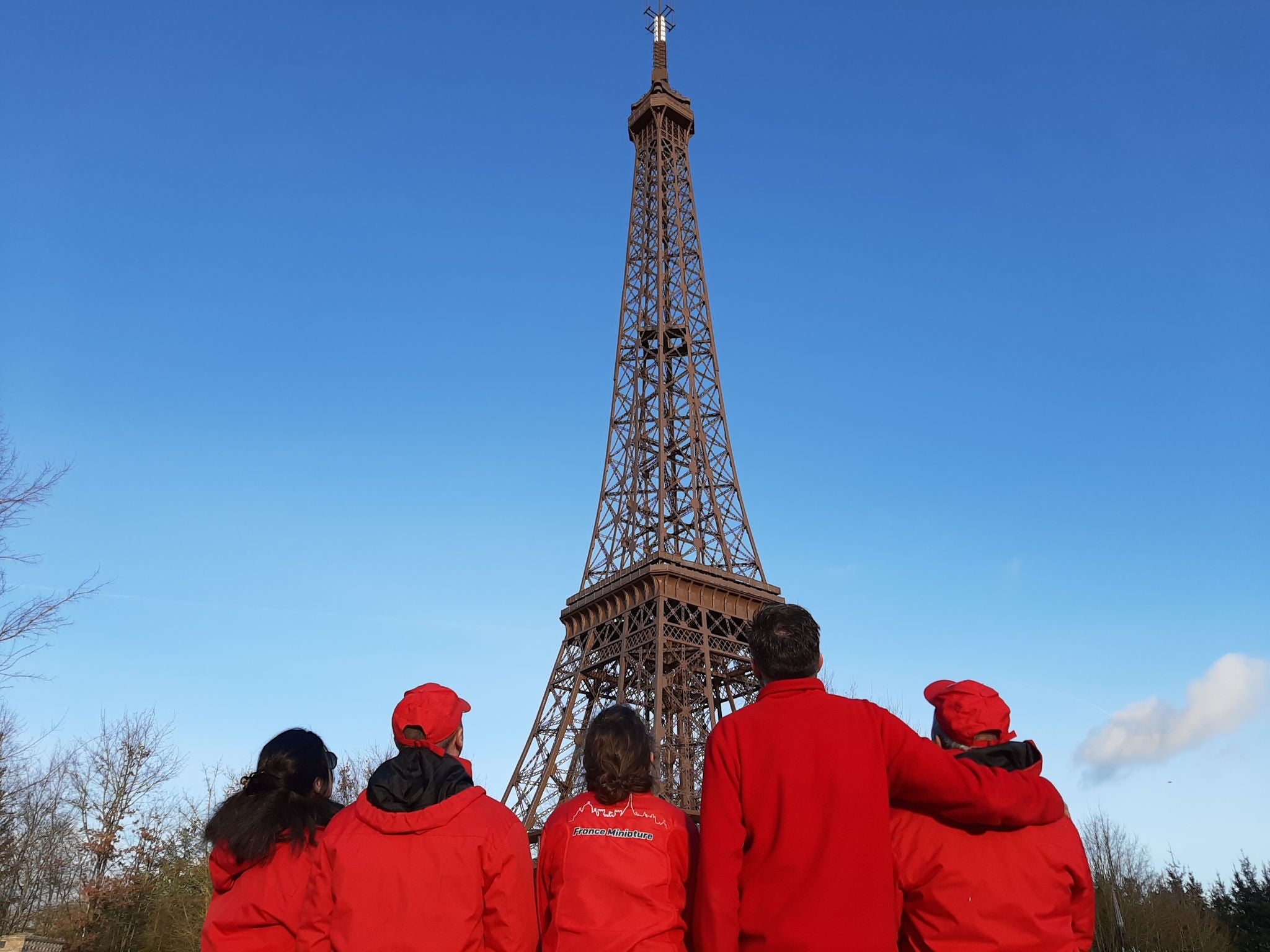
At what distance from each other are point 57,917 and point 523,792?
13.8 m

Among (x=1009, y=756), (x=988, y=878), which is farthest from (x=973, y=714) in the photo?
(x=988, y=878)

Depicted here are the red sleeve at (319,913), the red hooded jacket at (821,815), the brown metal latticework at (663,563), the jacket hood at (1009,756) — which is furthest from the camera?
the brown metal latticework at (663,563)

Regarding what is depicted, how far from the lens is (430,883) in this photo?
3951 millimetres

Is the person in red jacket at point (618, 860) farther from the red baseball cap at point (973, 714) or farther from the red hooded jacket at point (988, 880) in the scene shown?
the red baseball cap at point (973, 714)

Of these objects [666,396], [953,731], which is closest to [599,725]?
[953,731]

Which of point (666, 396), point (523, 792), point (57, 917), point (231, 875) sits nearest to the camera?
point (231, 875)

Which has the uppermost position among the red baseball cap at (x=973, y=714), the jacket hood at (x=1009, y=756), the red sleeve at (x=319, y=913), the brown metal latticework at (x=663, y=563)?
the brown metal latticework at (x=663, y=563)

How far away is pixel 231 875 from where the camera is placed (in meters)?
4.48

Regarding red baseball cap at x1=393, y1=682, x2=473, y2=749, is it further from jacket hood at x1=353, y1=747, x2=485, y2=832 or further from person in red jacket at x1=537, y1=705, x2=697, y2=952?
person in red jacket at x1=537, y1=705, x2=697, y2=952

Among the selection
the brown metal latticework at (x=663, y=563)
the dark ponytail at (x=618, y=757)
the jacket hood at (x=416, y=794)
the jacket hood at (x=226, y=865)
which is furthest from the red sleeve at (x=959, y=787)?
the brown metal latticework at (x=663, y=563)

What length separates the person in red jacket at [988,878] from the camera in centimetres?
356

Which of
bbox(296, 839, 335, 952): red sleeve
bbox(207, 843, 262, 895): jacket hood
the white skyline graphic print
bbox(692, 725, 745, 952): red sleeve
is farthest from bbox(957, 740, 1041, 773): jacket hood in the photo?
bbox(207, 843, 262, 895): jacket hood

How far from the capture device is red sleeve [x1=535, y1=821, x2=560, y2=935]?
13.7 feet

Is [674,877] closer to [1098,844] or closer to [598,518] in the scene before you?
[598,518]
